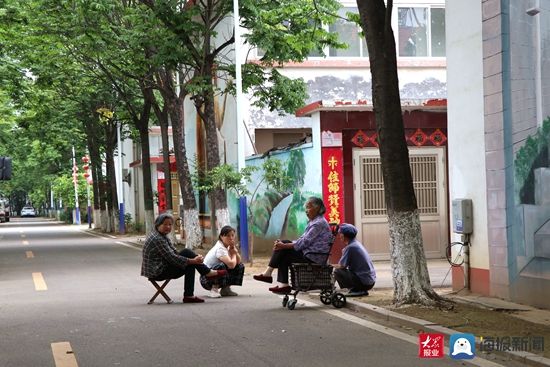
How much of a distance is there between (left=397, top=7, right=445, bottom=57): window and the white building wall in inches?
545

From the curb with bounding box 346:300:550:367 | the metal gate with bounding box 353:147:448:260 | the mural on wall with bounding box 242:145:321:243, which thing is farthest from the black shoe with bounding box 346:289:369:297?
the metal gate with bounding box 353:147:448:260

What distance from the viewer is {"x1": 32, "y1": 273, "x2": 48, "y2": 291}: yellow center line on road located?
15.9 meters

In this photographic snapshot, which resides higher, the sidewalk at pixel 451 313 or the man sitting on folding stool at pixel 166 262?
the man sitting on folding stool at pixel 166 262

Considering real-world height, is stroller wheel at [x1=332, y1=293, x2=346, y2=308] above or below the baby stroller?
below

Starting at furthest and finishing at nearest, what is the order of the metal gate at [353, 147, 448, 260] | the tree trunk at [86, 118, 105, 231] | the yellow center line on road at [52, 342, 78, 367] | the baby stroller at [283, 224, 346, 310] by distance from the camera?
the tree trunk at [86, 118, 105, 231] → the metal gate at [353, 147, 448, 260] → the baby stroller at [283, 224, 346, 310] → the yellow center line on road at [52, 342, 78, 367]

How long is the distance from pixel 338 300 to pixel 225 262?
2.17 m

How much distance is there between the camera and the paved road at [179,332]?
840cm

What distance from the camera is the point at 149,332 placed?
10125 millimetres

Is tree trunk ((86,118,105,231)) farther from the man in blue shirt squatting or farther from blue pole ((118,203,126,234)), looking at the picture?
the man in blue shirt squatting

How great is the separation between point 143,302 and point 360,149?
817cm

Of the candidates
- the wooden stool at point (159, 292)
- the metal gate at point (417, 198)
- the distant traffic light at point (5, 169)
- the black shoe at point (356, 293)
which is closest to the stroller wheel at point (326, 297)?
the black shoe at point (356, 293)

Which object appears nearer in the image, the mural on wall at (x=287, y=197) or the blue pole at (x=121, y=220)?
the mural on wall at (x=287, y=197)

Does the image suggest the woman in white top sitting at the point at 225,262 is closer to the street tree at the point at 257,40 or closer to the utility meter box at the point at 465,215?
the utility meter box at the point at 465,215

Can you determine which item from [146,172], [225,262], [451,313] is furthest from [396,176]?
[146,172]
